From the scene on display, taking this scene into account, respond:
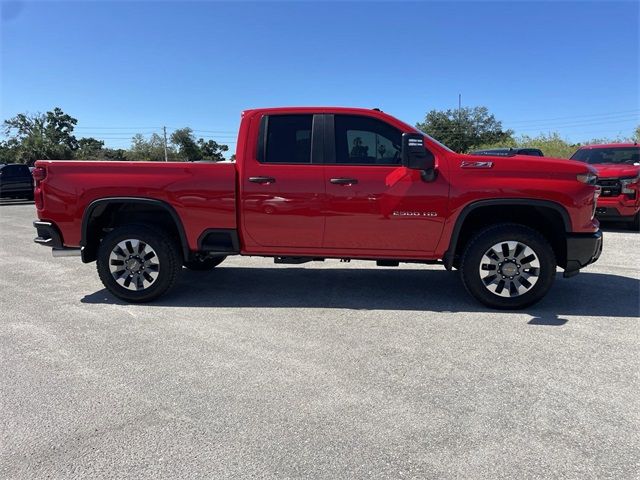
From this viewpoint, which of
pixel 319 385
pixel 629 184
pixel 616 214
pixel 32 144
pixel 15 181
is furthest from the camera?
pixel 32 144

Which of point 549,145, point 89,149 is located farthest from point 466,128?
point 89,149

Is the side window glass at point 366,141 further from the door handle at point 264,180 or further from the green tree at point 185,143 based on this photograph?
the green tree at point 185,143

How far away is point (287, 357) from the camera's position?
12.0 ft

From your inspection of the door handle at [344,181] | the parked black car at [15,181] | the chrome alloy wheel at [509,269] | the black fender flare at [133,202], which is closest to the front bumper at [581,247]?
the chrome alloy wheel at [509,269]

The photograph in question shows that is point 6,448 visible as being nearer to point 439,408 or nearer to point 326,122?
point 439,408

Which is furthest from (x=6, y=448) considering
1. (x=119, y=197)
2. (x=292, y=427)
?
(x=119, y=197)

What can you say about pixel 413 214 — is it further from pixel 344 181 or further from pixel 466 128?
pixel 466 128

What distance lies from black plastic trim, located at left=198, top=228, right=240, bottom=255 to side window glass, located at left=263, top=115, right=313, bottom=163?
2.98ft

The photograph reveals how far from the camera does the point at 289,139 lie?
16.3ft

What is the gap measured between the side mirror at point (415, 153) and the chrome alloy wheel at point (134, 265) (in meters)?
2.87

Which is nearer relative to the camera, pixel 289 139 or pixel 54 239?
pixel 289 139

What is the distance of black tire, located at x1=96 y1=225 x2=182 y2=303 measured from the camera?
5.01 m

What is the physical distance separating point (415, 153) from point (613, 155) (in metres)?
8.85

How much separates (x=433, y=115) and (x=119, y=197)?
77.4m
